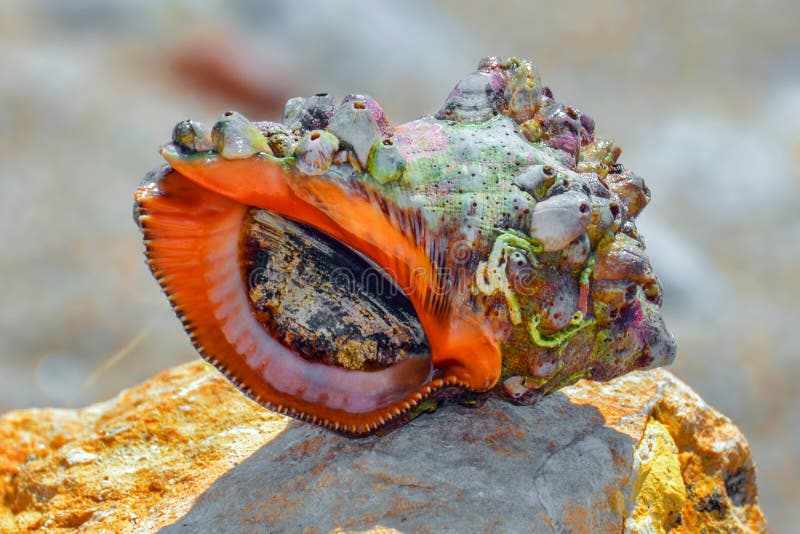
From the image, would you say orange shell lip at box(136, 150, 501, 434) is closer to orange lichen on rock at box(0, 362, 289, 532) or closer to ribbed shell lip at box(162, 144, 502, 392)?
ribbed shell lip at box(162, 144, 502, 392)

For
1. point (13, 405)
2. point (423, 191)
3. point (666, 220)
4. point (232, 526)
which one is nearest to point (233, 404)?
point (232, 526)

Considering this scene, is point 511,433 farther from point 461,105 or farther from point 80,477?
point 80,477

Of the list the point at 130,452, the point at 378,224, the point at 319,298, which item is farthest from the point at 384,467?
the point at 130,452

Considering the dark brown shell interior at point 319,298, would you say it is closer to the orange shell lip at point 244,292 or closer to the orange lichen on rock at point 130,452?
the orange shell lip at point 244,292

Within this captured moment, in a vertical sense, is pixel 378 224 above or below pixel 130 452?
above

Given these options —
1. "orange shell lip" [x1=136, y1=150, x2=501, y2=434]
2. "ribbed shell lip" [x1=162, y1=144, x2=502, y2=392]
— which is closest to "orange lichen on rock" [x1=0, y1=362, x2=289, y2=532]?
"orange shell lip" [x1=136, y1=150, x2=501, y2=434]

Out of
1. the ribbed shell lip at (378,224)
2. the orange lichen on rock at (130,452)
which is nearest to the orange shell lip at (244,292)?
the ribbed shell lip at (378,224)

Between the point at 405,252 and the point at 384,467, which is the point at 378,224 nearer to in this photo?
the point at 405,252
